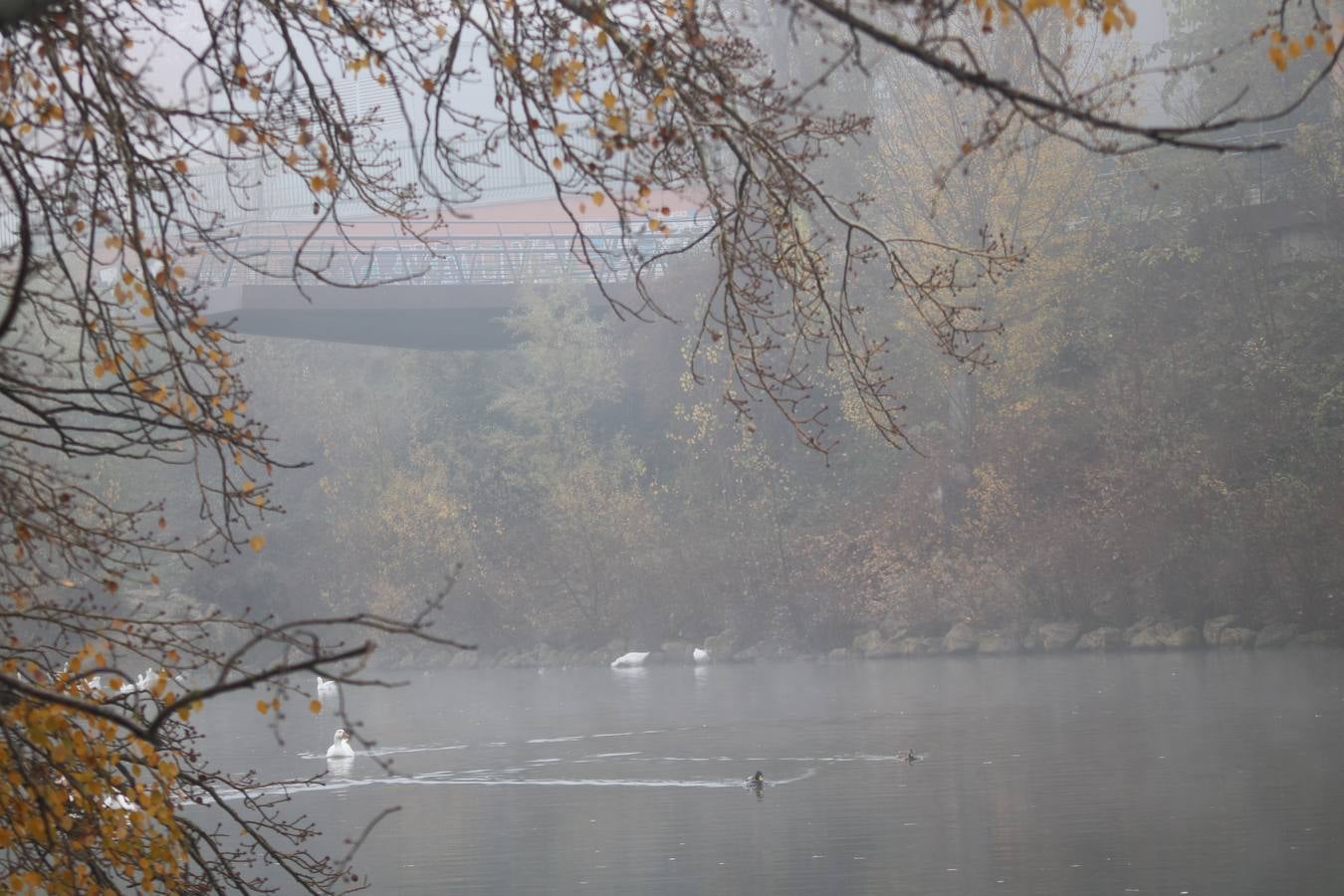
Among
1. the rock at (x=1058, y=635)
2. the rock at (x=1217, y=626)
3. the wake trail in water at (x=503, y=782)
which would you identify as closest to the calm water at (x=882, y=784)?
the wake trail in water at (x=503, y=782)

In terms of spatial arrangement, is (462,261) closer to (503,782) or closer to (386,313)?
(386,313)

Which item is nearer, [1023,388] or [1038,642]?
[1038,642]

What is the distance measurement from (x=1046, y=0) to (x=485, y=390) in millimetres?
40682

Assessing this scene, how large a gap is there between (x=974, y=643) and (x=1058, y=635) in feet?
5.63

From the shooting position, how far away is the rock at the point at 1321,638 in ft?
86.0

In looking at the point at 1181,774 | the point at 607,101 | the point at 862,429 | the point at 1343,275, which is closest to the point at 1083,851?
the point at 1181,774

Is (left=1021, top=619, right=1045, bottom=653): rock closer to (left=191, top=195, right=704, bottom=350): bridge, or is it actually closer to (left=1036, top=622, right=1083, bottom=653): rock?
(left=1036, top=622, right=1083, bottom=653): rock

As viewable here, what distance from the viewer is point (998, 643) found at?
99.9 ft

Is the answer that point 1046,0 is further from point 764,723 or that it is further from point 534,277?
point 534,277

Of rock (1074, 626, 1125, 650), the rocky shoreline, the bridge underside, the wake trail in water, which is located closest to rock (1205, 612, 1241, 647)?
the rocky shoreline

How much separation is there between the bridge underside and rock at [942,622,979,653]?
40.0ft

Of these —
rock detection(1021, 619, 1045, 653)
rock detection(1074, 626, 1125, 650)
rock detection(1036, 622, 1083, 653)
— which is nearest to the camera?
rock detection(1074, 626, 1125, 650)

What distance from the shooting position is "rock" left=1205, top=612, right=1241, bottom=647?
27.6 metres

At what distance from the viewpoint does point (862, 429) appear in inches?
1378
